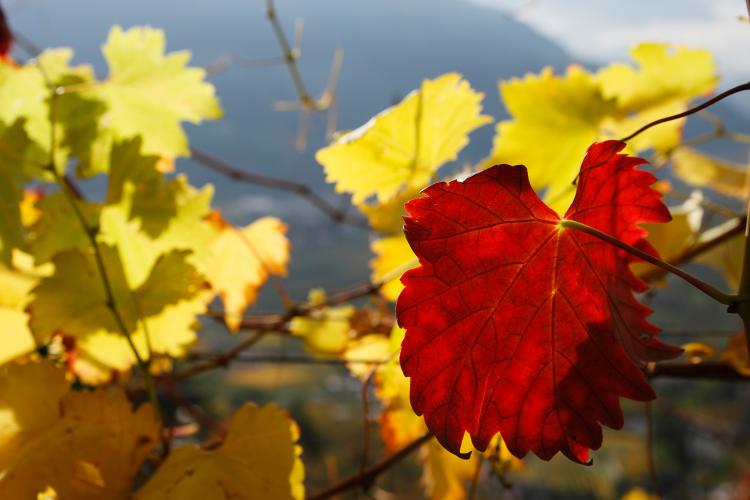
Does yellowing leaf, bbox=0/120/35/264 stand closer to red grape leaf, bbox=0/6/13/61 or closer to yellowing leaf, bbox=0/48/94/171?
yellowing leaf, bbox=0/48/94/171

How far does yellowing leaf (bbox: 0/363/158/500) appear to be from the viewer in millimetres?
319

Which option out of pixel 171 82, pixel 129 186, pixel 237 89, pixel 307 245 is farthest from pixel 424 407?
pixel 237 89

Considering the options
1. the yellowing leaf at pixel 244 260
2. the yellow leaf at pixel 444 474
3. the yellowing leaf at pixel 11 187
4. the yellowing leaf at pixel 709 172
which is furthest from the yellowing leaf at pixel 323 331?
the yellowing leaf at pixel 709 172

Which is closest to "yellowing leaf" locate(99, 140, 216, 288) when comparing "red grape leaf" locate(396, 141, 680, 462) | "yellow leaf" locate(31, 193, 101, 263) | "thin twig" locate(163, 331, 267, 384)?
"yellow leaf" locate(31, 193, 101, 263)

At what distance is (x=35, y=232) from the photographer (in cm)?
46

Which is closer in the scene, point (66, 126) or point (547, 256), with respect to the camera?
point (547, 256)

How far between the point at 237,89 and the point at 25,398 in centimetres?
2486

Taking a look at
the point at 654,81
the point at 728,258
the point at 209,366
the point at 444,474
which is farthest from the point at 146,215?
the point at 728,258

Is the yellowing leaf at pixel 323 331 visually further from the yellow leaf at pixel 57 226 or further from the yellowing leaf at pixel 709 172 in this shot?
the yellowing leaf at pixel 709 172

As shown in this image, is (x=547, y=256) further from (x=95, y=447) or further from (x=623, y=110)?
(x=623, y=110)

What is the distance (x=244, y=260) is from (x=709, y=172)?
1.68ft

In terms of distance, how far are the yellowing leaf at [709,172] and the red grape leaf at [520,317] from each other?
0.55 meters

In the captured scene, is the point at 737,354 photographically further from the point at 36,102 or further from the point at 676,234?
the point at 36,102

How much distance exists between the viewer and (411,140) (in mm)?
386
